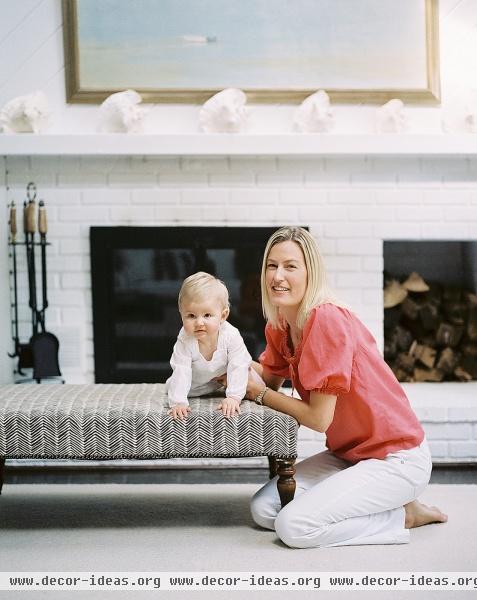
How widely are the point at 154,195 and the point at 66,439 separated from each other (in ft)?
5.06

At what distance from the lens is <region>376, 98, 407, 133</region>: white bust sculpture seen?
3309mm

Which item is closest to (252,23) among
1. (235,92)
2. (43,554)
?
(235,92)

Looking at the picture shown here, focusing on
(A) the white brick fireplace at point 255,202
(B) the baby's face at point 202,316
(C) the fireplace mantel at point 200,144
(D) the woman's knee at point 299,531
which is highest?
(C) the fireplace mantel at point 200,144

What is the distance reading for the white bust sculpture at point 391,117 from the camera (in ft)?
10.9

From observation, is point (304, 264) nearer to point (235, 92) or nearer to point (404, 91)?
point (235, 92)

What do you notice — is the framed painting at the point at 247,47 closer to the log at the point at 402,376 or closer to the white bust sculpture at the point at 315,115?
the white bust sculpture at the point at 315,115

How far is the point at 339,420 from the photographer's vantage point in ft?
7.39

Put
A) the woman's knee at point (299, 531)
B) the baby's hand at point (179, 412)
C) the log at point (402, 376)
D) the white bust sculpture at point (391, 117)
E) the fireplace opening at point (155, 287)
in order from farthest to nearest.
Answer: the log at point (402, 376)
the fireplace opening at point (155, 287)
the white bust sculpture at point (391, 117)
the baby's hand at point (179, 412)
the woman's knee at point (299, 531)

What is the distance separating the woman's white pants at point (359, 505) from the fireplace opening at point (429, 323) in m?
1.57

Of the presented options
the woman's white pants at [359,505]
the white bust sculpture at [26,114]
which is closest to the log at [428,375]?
the woman's white pants at [359,505]

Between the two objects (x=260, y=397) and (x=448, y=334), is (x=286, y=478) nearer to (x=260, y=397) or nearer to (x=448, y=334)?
(x=260, y=397)

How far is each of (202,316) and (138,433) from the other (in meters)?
0.42

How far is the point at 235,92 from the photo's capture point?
129 inches

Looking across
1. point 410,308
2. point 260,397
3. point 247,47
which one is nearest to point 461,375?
point 410,308
